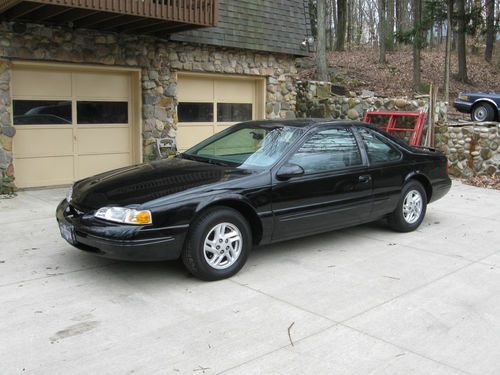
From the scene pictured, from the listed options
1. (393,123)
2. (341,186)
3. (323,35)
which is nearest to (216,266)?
(341,186)

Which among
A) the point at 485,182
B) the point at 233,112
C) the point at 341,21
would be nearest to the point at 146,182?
the point at 233,112

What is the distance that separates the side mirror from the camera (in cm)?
531

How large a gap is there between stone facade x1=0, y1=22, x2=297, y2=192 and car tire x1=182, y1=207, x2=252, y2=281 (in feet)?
18.2

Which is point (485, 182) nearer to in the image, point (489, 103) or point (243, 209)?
point (489, 103)

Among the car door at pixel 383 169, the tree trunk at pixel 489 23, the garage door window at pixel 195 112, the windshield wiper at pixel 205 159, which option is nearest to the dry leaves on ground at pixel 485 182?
the car door at pixel 383 169

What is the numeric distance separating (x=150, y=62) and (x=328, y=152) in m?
5.76

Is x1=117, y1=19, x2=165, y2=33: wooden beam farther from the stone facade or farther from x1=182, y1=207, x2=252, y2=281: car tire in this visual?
x1=182, y1=207, x2=252, y2=281: car tire

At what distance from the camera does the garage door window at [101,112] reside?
32.7 ft

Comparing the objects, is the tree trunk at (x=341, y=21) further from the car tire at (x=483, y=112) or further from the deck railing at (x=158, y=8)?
the deck railing at (x=158, y=8)

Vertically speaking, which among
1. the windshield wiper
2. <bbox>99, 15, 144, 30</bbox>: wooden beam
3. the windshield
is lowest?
the windshield wiper

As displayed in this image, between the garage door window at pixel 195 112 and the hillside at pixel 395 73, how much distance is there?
807cm

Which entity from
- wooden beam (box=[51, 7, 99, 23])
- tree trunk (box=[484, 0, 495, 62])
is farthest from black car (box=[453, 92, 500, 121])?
wooden beam (box=[51, 7, 99, 23])

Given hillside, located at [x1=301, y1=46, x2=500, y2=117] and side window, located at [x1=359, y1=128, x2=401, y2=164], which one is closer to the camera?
side window, located at [x1=359, y1=128, x2=401, y2=164]

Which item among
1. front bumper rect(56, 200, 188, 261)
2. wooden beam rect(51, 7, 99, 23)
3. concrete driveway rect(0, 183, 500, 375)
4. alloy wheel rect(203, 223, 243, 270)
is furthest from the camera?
wooden beam rect(51, 7, 99, 23)
